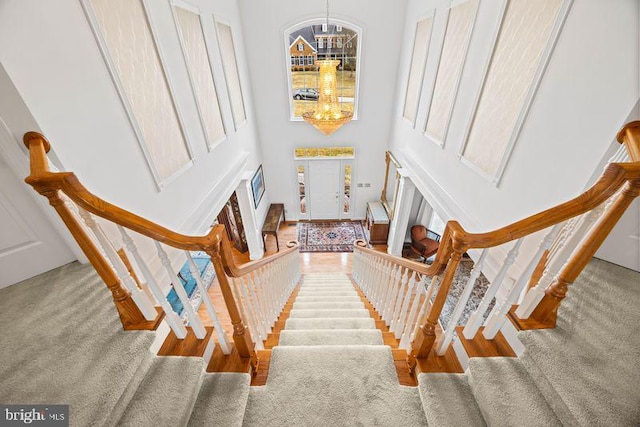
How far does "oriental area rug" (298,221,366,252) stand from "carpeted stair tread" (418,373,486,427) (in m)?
5.69

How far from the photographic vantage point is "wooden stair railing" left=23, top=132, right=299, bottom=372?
1114mm

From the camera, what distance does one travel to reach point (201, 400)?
1.43 metres

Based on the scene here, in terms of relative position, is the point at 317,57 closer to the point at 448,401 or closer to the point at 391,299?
the point at 391,299

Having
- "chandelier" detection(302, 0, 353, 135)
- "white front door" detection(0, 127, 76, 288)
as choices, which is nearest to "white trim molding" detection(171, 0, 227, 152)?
"chandelier" detection(302, 0, 353, 135)

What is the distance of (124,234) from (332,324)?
1.99 metres

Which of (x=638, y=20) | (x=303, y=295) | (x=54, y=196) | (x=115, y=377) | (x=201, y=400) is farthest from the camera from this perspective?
(x=303, y=295)

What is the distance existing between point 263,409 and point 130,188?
213 centimetres

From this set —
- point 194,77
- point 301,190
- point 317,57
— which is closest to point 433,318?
point 194,77

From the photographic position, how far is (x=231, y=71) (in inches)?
198

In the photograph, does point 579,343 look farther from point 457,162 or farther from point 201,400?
point 457,162

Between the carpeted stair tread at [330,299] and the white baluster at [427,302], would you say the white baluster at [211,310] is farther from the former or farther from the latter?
the carpeted stair tread at [330,299]

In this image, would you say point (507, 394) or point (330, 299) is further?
point (330, 299)

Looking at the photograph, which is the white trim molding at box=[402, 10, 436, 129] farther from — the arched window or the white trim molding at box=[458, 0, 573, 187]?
the white trim molding at box=[458, 0, 573, 187]

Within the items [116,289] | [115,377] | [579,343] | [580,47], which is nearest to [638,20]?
[580,47]
